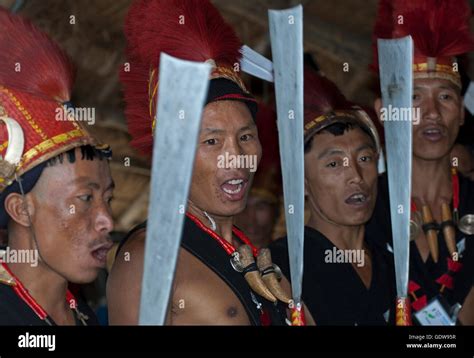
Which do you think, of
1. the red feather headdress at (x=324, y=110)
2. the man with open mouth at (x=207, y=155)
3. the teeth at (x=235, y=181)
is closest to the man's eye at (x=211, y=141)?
the man with open mouth at (x=207, y=155)

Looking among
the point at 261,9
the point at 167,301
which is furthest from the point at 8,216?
the point at 261,9

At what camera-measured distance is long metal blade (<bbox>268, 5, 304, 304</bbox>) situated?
2.42 m

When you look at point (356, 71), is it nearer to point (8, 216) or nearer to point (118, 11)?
point (118, 11)

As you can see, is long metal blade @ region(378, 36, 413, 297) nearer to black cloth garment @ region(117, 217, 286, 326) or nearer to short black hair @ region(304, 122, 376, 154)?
black cloth garment @ region(117, 217, 286, 326)

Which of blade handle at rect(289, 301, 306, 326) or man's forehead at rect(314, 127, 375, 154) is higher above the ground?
man's forehead at rect(314, 127, 375, 154)

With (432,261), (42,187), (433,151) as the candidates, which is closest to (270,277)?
(42,187)

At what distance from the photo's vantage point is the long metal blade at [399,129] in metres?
2.64

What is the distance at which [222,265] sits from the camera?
2785mm

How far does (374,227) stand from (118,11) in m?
2.28

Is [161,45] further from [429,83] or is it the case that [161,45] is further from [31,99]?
[429,83]

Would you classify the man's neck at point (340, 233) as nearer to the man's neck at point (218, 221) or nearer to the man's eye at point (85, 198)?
the man's neck at point (218, 221)

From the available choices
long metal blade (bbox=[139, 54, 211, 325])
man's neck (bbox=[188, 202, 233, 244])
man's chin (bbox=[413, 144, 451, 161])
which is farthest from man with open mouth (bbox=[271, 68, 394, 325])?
long metal blade (bbox=[139, 54, 211, 325])

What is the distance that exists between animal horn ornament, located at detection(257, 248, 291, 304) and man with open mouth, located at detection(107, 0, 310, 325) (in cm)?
2

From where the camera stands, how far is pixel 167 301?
6.96 ft
